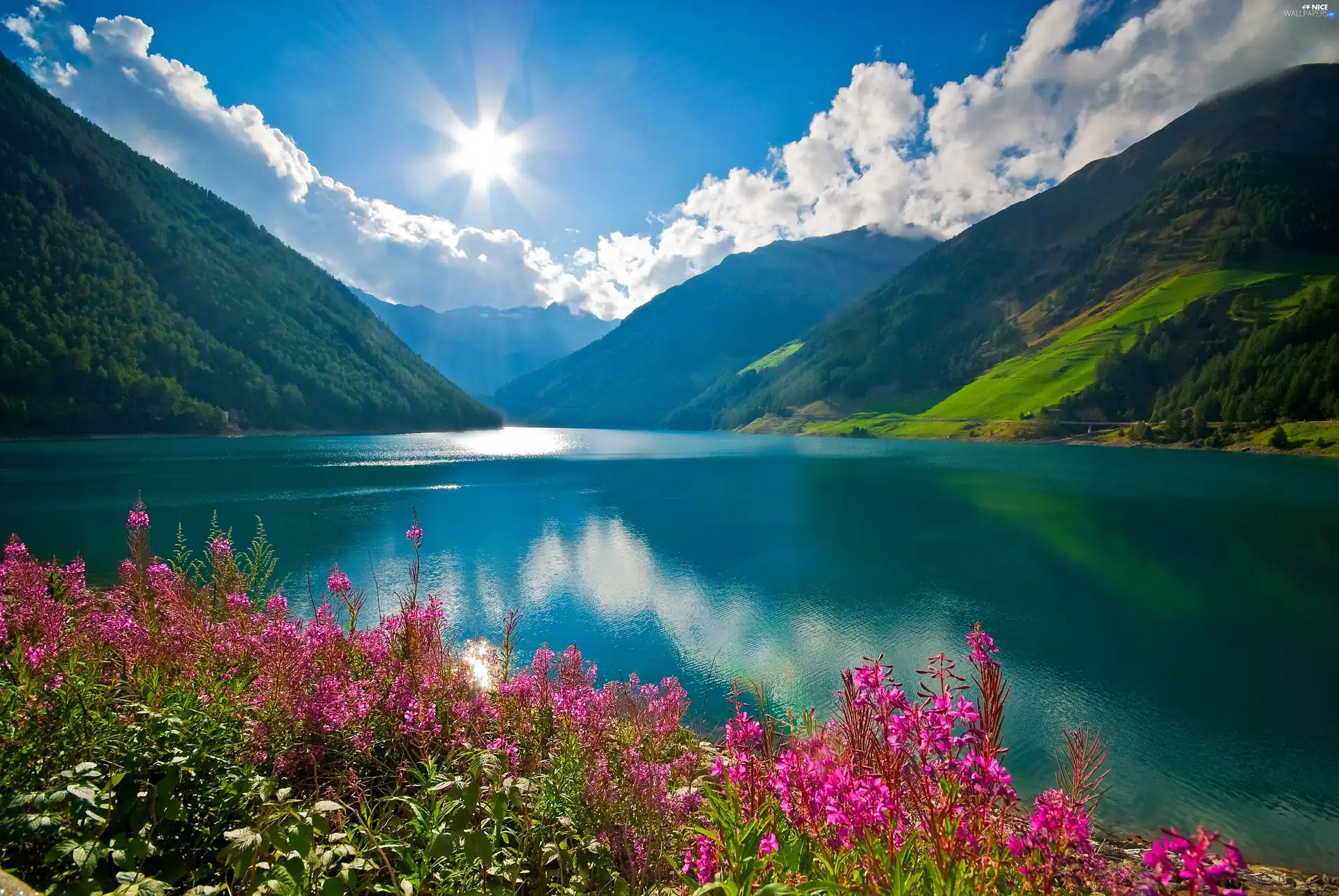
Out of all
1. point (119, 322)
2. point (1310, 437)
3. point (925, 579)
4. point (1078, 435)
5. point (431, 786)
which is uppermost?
point (119, 322)

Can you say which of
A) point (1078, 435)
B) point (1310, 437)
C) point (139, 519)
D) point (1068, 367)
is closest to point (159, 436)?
point (139, 519)

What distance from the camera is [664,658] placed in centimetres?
1919

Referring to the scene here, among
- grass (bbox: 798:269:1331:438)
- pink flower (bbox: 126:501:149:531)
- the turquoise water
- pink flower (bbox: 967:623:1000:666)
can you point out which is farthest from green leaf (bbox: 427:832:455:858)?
grass (bbox: 798:269:1331:438)

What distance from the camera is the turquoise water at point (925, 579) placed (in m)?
14.2

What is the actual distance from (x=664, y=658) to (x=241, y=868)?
1705cm

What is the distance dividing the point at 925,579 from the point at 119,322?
624 feet

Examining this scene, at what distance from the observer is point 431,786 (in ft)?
13.6

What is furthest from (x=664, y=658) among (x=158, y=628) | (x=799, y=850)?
(x=799, y=850)

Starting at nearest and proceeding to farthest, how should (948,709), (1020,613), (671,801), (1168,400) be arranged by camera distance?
(948,709) < (671,801) < (1020,613) < (1168,400)

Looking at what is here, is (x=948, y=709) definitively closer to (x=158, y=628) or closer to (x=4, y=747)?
(x=4, y=747)

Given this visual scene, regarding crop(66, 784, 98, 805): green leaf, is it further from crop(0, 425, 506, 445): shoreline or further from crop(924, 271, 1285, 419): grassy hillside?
crop(924, 271, 1285, 419): grassy hillside

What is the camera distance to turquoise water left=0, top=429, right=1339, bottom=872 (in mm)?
14180

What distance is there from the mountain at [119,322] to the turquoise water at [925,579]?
6919cm

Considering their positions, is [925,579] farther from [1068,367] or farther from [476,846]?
[1068,367]
